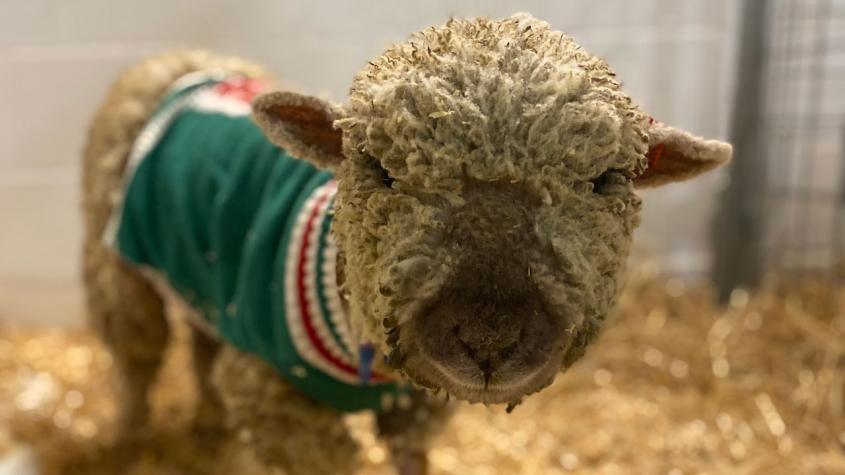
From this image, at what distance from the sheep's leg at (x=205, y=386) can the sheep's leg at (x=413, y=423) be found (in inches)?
21.6

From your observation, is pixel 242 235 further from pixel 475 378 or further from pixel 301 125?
pixel 475 378

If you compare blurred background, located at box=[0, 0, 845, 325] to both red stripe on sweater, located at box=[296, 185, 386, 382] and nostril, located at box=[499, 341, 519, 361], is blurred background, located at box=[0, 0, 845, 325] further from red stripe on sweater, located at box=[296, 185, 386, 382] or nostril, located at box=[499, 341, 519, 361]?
nostril, located at box=[499, 341, 519, 361]

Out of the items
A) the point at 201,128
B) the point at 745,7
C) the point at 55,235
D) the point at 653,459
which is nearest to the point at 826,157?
the point at 745,7

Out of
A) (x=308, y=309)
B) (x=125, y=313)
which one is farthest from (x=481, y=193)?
(x=125, y=313)

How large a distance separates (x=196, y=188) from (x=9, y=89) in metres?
0.92

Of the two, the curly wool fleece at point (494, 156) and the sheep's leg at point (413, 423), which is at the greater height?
the curly wool fleece at point (494, 156)

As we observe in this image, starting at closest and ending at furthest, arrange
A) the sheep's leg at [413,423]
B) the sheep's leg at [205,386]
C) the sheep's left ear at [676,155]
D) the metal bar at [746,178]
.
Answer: the sheep's left ear at [676,155] → the sheep's leg at [413,423] → the sheep's leg at [205,386] → the metal bar at [746,178]

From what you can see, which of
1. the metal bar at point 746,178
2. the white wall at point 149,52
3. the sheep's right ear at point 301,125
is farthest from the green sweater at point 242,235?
the metal bar at point 746,178

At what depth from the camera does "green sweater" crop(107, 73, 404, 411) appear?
983 mm

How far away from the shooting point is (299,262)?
0.98m

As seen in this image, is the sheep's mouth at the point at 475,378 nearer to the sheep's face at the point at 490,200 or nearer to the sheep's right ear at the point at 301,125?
the sheep's face at the point at 490,200

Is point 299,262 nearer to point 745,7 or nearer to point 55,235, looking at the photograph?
point 55,235

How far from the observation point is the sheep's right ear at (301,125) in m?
0.84

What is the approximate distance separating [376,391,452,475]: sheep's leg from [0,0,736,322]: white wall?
0.82 meters
